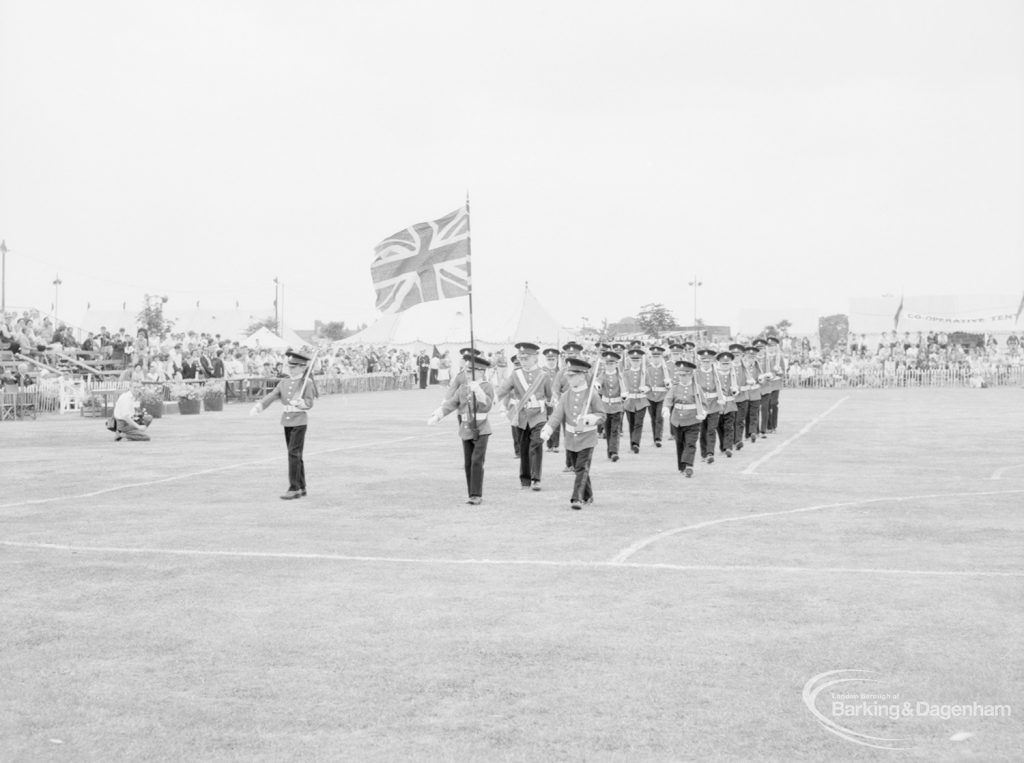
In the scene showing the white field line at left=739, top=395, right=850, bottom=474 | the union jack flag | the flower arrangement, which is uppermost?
the union jack flag

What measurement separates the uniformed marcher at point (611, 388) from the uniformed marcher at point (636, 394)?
0.95 ft

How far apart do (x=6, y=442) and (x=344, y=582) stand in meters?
15.8

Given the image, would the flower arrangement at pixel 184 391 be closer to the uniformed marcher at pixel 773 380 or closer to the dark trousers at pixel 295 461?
the uniformed marcher at pixel 773 380

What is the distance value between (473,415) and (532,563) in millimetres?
4363

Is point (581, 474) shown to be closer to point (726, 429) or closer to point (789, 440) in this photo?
point (726, 429)

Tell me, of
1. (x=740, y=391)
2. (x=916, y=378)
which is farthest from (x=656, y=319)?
(x=740, y=391)

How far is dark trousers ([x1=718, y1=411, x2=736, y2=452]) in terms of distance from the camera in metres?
20.1

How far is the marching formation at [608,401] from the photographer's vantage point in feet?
46.2

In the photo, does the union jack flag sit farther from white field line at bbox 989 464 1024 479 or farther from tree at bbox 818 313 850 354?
tree at bbox 818 313 850 354

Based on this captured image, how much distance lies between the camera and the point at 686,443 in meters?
17.1

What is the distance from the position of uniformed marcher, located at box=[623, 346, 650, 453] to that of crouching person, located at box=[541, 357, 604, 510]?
6.31 m

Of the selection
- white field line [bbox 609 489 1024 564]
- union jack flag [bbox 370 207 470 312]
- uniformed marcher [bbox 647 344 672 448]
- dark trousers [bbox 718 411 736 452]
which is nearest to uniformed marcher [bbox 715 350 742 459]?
dark trousers [bbox 718 411 736 452]

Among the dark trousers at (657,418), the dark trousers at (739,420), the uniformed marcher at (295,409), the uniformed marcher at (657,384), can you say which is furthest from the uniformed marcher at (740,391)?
the uniformed marcher at (295,409)

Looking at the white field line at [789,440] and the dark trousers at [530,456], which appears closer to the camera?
the dark trousers at [530,456]
